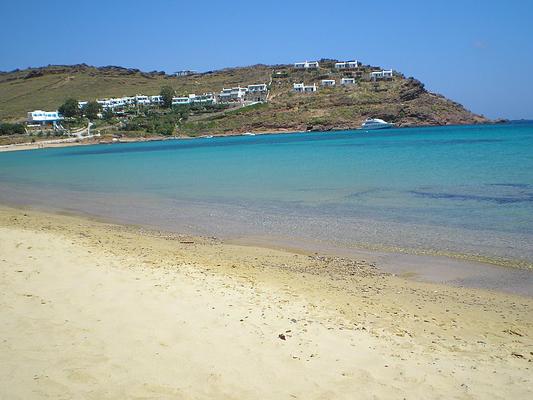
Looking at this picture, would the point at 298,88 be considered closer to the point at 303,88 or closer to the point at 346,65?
the point at 303,88

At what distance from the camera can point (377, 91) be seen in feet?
375

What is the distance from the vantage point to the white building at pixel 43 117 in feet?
337

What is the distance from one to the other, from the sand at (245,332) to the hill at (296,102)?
94.8m

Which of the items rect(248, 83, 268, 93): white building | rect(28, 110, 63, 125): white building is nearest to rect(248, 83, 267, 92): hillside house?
rect(248, 83, 268, 93): white building

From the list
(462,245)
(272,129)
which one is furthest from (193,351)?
(272,129)

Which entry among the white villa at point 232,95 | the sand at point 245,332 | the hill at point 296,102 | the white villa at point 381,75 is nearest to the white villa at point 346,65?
the hill at point 296,102

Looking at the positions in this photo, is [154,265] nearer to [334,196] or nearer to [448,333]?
[448,333]

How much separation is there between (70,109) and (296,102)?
167 ft

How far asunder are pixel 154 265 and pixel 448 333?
4966 mm

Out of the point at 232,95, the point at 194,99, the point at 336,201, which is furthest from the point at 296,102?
the point at 336,201

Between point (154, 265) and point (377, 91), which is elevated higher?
point (377, 91)

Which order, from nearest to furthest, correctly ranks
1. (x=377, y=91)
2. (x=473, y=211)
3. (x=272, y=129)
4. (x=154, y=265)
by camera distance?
1. (x=154, y=265)
2. (x=473, y=211)
3. (x=272, y=129)
4. (x=377, y=91)

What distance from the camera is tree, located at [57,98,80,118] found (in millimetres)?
106750

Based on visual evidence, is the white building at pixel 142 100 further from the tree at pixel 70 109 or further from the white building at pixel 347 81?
the white building at pixel 347 81
